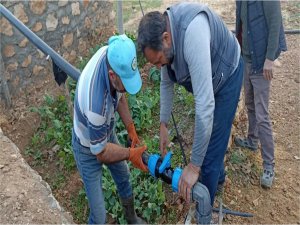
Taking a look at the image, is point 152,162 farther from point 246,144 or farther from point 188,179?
point 246,144

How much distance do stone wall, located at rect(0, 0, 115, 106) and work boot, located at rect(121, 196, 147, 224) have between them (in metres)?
1.89

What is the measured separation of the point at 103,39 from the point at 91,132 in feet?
11.3

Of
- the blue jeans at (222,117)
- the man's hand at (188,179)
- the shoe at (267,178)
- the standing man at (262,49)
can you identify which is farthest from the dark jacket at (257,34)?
the man's hand at (188,179)

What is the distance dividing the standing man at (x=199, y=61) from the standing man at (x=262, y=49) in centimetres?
62

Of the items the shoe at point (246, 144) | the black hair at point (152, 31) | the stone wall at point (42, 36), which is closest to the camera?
the black hair at point (152, 31)

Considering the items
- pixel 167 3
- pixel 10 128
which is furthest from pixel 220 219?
pixel 167 3

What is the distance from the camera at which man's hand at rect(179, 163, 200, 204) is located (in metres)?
2.46

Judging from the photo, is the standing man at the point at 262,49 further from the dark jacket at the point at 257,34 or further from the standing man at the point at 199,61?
the standing man at the point at 199,61

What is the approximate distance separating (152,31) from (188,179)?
3.10ft

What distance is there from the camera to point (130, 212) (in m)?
3.31

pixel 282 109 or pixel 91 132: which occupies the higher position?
pixel 91 132

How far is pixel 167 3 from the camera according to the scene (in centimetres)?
782

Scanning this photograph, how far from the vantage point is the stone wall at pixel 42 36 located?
14.0 ft

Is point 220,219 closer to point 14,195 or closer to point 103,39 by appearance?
point 14,195
